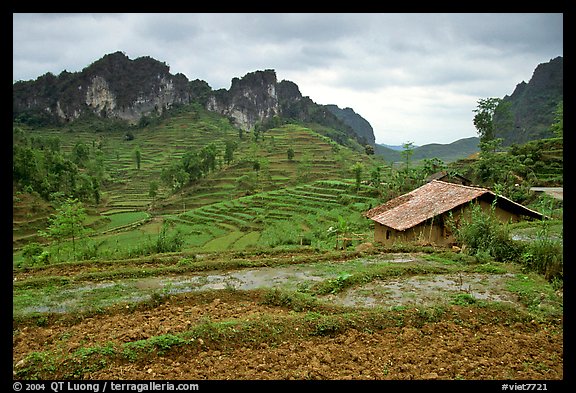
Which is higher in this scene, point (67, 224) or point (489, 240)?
point (489, 240)

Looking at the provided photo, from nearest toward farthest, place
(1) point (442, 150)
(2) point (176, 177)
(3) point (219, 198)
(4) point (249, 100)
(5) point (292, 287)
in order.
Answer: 1. (5) point (292, 287)
2. (3) point (219, 198)
3. (2) point (176, 177)
4. (4) point (249, 100)
5. (1) point (442, 150)

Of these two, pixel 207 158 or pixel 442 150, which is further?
pixel 442 150

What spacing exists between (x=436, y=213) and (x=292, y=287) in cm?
750

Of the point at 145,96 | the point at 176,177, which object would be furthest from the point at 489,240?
the point at 145,96

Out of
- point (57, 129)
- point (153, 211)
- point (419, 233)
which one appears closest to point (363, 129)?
point (57, 129)

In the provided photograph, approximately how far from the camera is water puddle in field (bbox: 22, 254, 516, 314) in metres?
5.65

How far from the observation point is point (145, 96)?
119 meters

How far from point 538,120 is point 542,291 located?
291 ft

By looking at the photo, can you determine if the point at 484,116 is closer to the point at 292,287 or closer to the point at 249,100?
the point at 292,287

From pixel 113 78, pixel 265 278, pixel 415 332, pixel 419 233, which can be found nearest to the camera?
pixel 415 332

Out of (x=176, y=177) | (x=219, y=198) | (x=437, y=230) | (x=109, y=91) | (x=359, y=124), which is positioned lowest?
(x=219, y=198)

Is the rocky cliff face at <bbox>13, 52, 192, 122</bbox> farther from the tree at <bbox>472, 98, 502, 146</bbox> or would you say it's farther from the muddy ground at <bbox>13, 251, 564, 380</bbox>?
the muddy ground at <bbox>13, 251, 564, 380</bbox>

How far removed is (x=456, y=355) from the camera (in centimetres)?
382
